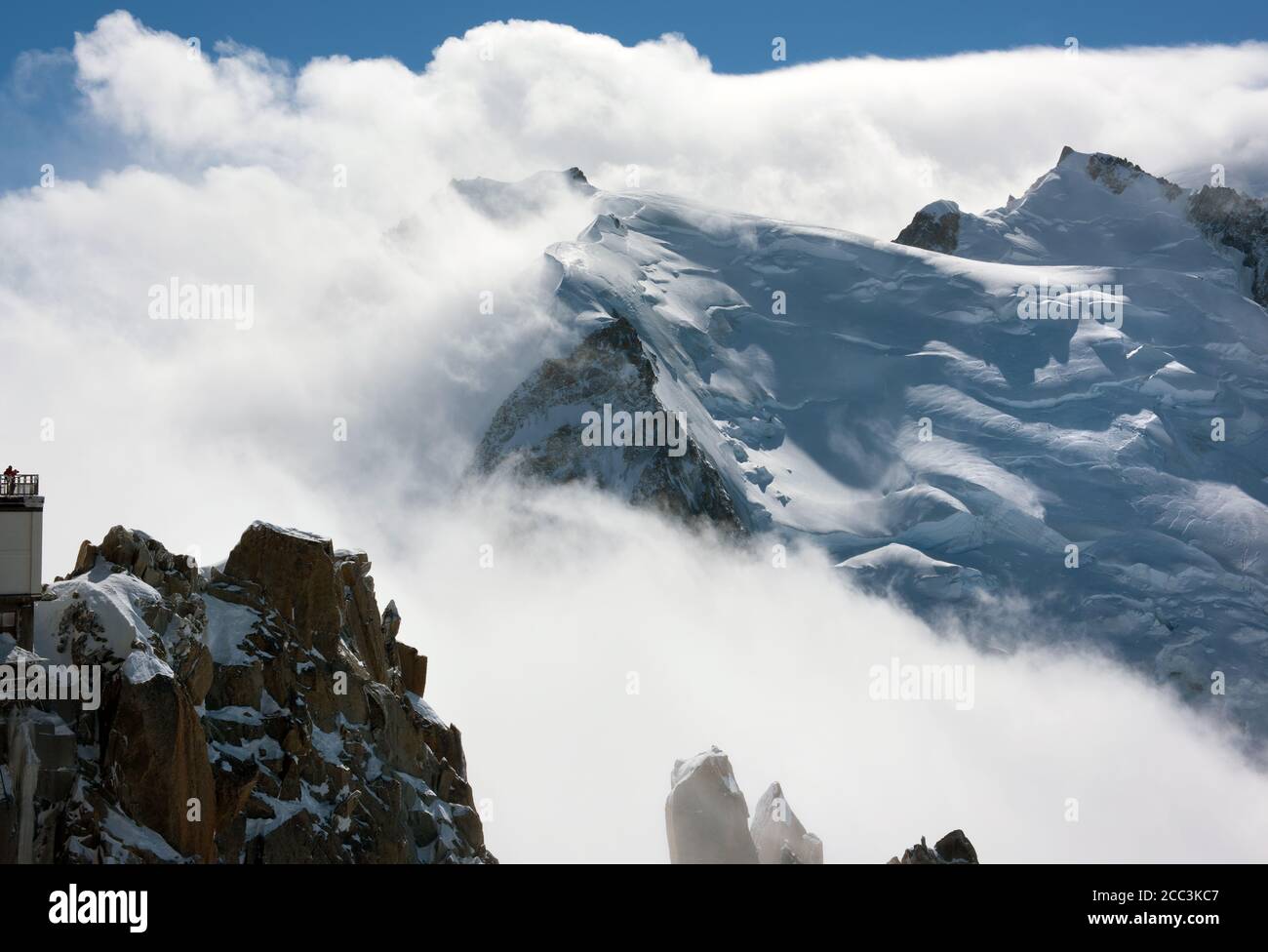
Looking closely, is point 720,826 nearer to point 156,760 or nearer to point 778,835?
point 778,835

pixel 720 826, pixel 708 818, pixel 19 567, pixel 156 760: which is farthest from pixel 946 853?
pixel 19 567

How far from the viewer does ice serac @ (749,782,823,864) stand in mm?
104625

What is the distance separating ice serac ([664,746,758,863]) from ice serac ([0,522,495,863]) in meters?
25.5

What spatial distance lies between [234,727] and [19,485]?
44.6 ft

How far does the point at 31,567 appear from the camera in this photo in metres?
53.1

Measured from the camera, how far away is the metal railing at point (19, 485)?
52.9 metres

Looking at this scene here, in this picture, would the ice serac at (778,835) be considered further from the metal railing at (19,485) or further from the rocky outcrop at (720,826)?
the metal railing at (19,485)

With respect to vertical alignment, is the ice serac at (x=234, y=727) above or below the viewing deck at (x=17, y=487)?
below

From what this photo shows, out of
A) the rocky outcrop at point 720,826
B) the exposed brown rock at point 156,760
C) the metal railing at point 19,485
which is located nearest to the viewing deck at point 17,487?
the metal railing at point 19,485

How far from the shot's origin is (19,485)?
2103 inches

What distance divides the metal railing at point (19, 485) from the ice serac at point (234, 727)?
3461mm
